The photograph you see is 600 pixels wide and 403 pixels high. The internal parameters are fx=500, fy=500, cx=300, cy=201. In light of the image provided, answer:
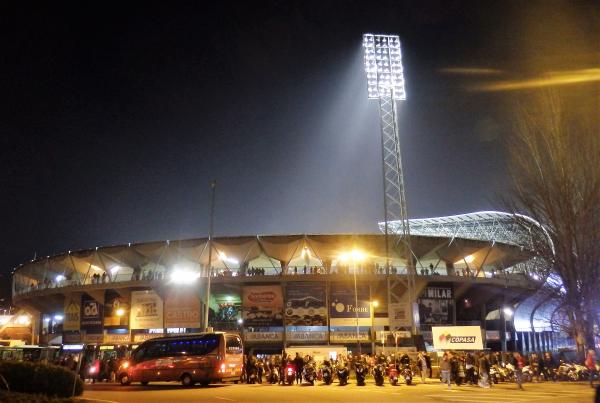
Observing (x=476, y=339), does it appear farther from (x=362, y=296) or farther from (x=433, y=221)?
(x=433, y=221)

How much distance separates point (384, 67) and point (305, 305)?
73.7 feet

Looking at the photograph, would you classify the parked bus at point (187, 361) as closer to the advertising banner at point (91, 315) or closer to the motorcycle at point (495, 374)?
the motorcycle at point (495, 374)

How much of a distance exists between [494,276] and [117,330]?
129 feet

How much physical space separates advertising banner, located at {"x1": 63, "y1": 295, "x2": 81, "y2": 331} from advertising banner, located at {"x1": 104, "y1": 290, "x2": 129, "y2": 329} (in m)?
3.79

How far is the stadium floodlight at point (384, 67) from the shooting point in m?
37.6

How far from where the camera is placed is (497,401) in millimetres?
15586

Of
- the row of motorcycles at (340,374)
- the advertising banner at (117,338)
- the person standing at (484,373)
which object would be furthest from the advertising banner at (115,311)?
the person standing at (484,373)

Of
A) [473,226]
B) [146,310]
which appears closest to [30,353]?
[146,310]

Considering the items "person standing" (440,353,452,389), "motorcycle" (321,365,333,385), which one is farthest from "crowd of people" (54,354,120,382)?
"person standing" (440,353,452,389)

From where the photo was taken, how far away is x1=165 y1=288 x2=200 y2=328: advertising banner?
47688 mm

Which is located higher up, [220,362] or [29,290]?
[29,290]

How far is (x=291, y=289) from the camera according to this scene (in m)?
47.1

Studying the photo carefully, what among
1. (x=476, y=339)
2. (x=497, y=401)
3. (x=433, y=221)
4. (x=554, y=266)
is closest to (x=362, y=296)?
(x=476, y=339)

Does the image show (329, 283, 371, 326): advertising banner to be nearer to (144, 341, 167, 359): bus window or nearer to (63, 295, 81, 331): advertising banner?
(144, 341, 167, 359): bus window
